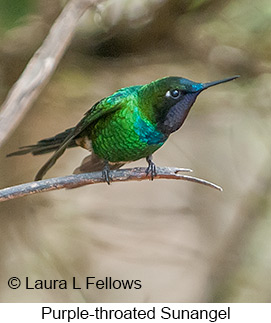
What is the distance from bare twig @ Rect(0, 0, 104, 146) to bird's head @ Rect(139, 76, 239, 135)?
226 mm

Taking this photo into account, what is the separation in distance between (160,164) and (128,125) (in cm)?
87

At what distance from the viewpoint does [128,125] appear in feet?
4.12

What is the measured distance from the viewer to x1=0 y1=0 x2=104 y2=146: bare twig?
97cm

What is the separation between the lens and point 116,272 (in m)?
2.13

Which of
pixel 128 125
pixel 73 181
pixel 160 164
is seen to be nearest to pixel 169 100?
pixel 128 125

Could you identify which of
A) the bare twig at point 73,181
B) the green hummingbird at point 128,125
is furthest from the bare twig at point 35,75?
the green hummingbird at point 128,125

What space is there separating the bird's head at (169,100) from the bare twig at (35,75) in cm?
23

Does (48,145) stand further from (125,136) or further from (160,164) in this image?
(160,164)

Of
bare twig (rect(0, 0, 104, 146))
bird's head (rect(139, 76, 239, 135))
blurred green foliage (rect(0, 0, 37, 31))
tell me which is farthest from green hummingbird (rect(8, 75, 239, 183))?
blurred green foliage (rect(0, 0, 37, 31))

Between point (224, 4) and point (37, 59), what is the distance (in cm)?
91

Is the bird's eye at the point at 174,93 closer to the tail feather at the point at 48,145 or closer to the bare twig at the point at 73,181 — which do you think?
the bare twig at the point at 73,181

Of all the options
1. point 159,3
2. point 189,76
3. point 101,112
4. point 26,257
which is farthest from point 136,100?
point 26,257

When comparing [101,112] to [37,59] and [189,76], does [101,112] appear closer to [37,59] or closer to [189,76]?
[37,59]

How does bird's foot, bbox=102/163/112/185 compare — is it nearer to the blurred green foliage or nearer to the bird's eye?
the bird's eye
